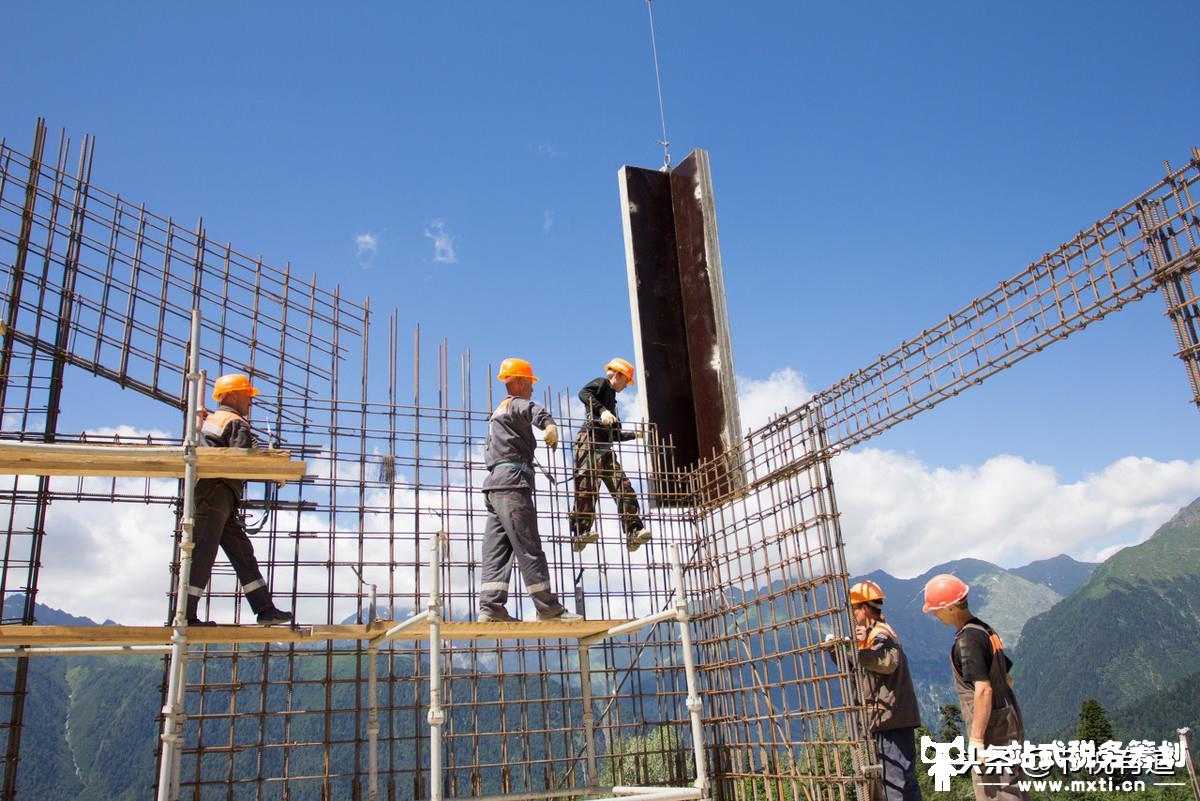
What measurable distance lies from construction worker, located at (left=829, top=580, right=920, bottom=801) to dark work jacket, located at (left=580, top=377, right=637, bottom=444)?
3241 millimetres

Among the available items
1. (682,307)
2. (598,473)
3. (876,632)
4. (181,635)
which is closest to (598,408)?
(598,473)

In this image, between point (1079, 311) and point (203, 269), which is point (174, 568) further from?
point (1079, 311)

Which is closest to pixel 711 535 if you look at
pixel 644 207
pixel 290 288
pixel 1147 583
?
pixel 644 207

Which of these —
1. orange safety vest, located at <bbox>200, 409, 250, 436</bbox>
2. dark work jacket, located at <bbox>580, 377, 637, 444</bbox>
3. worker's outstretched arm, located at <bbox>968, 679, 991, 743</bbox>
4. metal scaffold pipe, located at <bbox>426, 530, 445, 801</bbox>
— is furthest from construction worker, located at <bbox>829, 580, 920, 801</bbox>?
orange safety vest, located at <bbox>200, 409, 250, 436</bbox>

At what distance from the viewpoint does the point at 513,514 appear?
638cm

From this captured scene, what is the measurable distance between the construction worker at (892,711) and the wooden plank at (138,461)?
12.6 feet

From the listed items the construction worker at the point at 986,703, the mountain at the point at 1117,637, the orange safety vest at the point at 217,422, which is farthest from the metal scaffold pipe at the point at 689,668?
the mountain at the point at 1117,637

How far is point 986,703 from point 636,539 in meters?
4.41

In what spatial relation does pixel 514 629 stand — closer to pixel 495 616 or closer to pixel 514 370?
pixel 495 616

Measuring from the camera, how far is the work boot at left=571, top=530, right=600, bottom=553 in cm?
826

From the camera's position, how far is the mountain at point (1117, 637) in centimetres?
13800

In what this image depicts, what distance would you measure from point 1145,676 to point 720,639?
523 ft

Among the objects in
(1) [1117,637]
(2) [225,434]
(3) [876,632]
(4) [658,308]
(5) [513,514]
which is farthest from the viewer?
(1) [1117,637]

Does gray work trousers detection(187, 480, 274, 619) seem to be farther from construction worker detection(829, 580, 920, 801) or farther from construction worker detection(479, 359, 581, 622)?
construction worker detection(829, 580, 920, 801)
